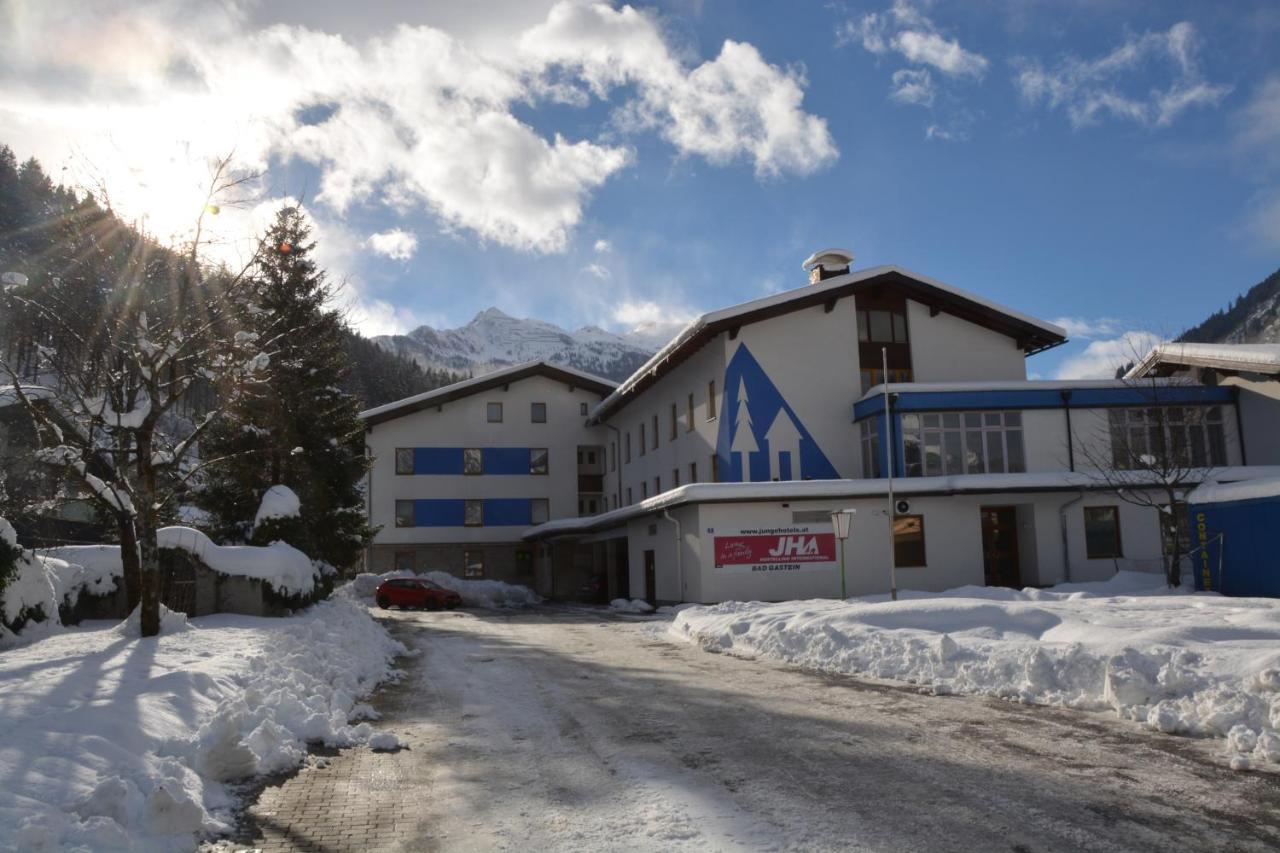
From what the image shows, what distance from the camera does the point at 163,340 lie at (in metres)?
13.1

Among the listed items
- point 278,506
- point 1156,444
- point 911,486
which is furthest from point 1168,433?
point 278,506

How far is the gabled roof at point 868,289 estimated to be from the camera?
30.0 meters

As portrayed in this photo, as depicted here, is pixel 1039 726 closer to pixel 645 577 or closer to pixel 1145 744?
pixel 1145 744

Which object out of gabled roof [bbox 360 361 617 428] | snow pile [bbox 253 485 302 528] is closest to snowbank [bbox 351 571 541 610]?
gabled roof [bbox 360 361 617 428]

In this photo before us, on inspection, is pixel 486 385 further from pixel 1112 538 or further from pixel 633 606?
pixel 1112 538

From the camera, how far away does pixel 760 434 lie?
1186 inches

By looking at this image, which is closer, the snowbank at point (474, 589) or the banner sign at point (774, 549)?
the banner sign at point (774, 549)

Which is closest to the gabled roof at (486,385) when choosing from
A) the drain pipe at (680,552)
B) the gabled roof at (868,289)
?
the gabled roof at (868,289)

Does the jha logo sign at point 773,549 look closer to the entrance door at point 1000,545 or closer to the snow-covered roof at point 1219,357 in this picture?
the entrance door at point 1000,545

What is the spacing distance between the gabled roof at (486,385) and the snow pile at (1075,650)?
31677 millimetres

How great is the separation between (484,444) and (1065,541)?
3142 centimetres

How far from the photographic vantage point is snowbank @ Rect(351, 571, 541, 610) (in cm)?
4303

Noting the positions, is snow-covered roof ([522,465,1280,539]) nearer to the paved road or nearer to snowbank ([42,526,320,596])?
snowbank ([42,526,320,596])

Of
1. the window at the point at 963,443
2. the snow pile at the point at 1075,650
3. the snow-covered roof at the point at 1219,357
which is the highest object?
the snow-covered roof at the point at 1219,357
